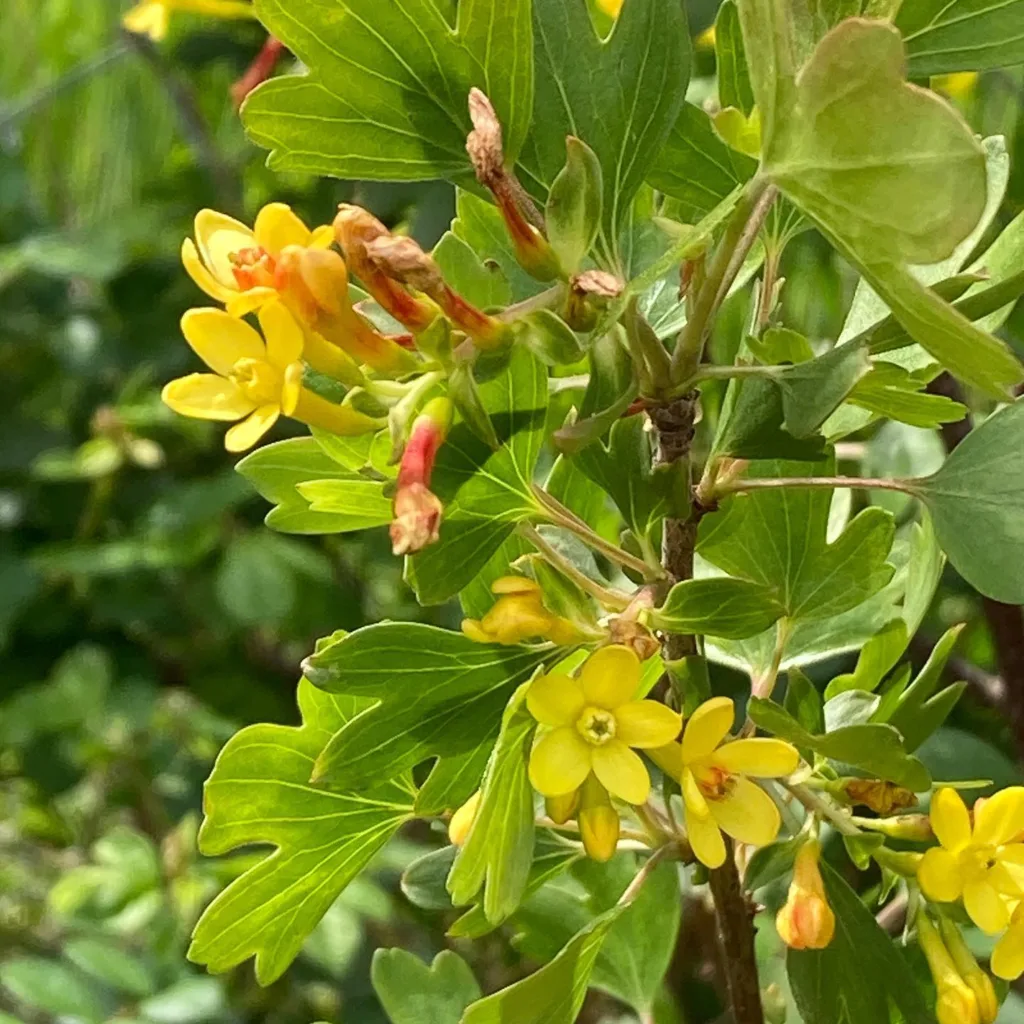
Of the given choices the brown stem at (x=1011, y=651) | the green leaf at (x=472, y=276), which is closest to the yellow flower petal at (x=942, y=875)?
the green leaf at (x=472, y=276)

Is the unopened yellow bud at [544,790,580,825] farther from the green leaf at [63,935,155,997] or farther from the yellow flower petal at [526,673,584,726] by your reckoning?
the green leaf at [63,935,155,997]

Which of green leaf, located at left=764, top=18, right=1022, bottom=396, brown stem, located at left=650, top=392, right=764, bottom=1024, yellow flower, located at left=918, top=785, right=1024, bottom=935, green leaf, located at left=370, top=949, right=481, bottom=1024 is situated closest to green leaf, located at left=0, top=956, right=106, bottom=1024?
green leaf, located at left=370, top=949, right=481, bottom=1024

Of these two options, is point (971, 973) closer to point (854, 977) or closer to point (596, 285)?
point (854, 977)

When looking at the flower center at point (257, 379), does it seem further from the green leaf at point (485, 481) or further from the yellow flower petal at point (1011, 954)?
the yellow flower petal at point (1011, 954)

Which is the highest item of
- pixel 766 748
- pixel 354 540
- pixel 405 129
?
pixel 405 129

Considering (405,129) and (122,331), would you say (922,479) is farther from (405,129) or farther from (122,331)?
(122,331)

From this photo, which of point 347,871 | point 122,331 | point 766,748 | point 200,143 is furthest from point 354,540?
point 766,748
